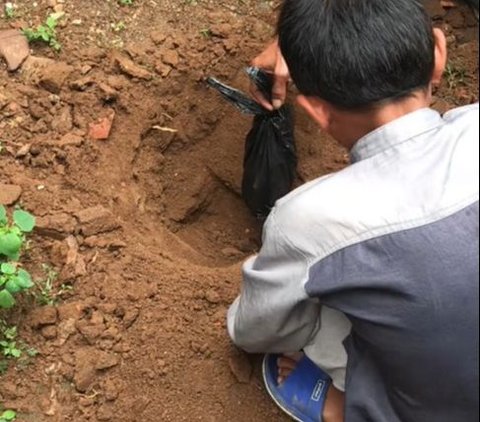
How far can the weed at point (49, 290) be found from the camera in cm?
243

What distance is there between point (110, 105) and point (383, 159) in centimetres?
141

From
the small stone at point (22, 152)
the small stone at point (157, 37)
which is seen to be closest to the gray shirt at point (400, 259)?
the small stone at point (22, 152)

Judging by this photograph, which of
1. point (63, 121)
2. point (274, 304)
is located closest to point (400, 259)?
point (274, 304)

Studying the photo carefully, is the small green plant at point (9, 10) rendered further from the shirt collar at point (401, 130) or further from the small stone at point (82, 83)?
the shirt collar at point (401, 130)

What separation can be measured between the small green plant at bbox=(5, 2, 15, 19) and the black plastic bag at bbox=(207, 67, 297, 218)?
814 mm

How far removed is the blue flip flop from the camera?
89.5 inches

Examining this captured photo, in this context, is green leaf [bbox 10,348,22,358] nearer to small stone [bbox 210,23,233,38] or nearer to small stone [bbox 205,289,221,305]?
small stone [bbox 205,289,221,305]

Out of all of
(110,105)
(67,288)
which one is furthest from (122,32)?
(67,288)

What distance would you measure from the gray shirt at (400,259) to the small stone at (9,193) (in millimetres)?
988

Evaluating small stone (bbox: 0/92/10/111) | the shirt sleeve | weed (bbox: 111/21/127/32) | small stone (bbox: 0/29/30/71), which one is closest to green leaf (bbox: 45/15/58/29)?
small stone (bbox: 0/29/30/71)

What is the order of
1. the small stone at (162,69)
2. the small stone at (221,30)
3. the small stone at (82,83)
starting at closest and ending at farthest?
the small stone at (82,83) < the small stone at (162,69) < the small stone at (221,30)

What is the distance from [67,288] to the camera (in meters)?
2.46

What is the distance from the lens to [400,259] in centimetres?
163

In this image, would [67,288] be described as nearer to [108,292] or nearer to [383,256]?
[108,292]
